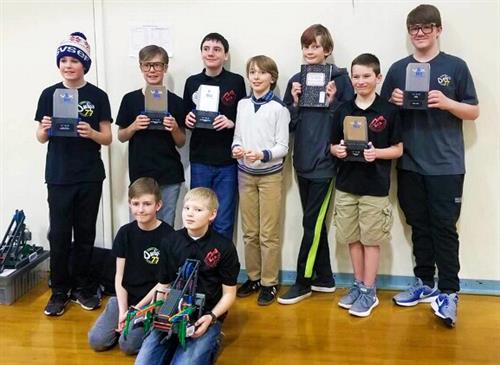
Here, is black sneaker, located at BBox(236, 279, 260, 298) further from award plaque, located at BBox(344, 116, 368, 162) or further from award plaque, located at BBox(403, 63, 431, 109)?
award plaque, located at BBox(403, 63, 431, 109)

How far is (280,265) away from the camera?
3373 millimetres

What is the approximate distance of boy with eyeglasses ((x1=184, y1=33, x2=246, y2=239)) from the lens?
3018 mm

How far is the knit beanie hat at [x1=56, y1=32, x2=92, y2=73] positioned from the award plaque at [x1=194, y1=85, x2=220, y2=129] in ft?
1.99

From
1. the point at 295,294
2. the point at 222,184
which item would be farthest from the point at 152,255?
the point at 295,294

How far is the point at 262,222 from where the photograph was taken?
3086mm

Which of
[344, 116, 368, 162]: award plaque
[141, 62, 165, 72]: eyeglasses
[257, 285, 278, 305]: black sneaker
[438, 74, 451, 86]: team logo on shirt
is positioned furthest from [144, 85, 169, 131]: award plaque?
[438, 74, 451, 86]: team logo on shirt

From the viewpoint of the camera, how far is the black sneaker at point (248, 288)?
10.4 feet

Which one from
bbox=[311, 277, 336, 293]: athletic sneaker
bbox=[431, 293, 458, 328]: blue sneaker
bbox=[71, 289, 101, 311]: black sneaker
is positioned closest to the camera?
bbox=[431, 293, 458, 328]: blue sneaker

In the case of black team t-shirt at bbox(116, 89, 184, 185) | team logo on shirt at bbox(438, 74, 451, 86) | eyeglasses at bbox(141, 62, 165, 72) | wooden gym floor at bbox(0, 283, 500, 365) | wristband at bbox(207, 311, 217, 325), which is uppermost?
eyeglasses at bbox(141, 62, 165, 72)

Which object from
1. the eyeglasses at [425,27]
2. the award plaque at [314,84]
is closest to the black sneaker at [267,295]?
the award plaque at [314,84]

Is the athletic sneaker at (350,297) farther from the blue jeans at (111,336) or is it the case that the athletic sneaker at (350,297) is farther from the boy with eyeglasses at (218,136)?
the blue jeans at (111,336)

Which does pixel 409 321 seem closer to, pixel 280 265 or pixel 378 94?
pixel 280 265

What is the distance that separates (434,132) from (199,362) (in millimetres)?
1633

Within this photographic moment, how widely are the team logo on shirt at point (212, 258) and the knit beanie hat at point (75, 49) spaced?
1.24 m
